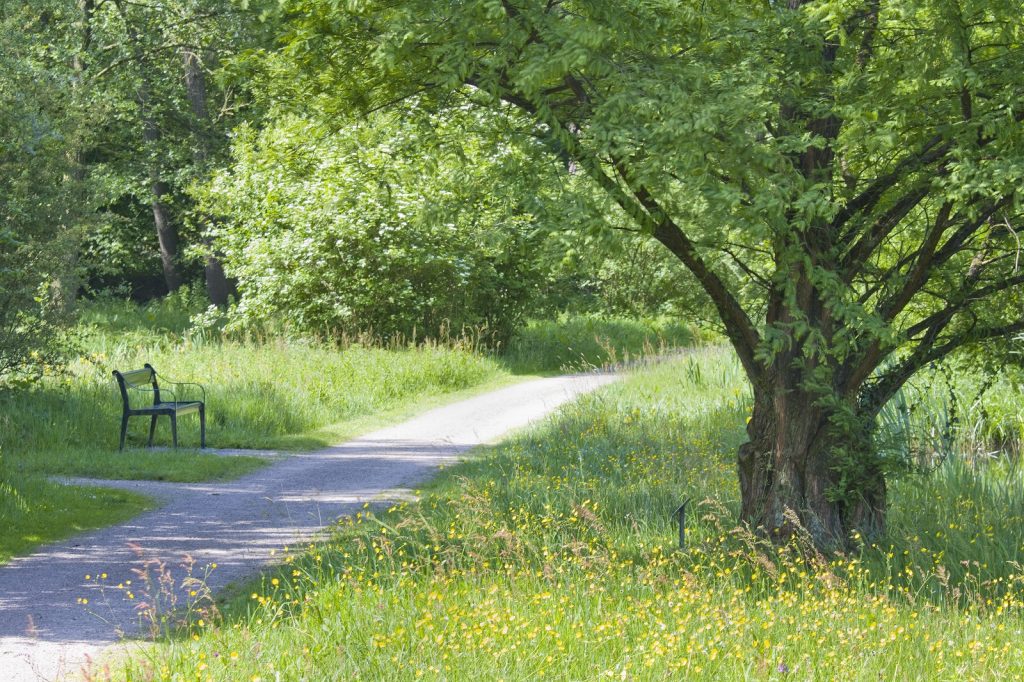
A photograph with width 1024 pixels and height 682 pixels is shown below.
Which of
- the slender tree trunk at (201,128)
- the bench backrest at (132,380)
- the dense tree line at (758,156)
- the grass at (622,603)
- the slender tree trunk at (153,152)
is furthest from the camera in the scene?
the slender tree trunk at (201,128)

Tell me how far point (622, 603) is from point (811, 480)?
7.04ft

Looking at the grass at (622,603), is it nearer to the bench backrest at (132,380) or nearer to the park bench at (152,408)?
the park bench at (152,408)

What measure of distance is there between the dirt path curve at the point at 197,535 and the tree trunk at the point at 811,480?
3.08 metres

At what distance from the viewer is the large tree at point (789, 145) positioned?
582cm

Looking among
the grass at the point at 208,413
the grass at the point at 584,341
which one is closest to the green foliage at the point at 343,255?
the grass at the point at 208,413

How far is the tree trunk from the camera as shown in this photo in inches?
279

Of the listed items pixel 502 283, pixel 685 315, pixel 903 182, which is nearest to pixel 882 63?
pixel 903 182

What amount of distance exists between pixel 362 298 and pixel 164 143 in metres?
9.41

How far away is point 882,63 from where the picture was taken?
636cm

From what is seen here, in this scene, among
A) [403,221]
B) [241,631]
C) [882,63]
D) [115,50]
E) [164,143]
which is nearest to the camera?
[241,631]

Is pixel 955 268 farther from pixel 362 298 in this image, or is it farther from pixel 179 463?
pixel 362 298

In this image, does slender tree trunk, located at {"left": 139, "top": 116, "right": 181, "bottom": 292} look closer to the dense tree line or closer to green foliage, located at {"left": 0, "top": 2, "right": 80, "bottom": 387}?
green foliage, located at {"left": 0, "top": 2, "right": 80, "bottom": 387}

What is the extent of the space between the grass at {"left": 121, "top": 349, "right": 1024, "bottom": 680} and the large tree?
0.61m

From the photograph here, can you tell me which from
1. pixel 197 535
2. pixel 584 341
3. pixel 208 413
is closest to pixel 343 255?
pixel 208 413
